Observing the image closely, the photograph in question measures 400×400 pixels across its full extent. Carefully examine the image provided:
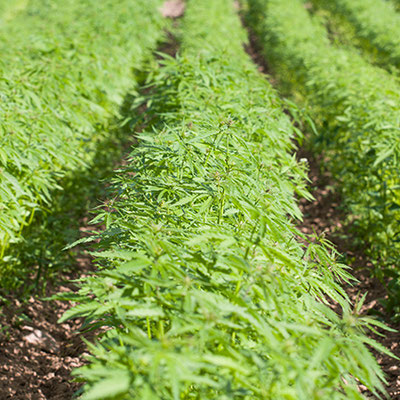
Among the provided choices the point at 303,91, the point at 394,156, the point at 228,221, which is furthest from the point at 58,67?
the point at 303,91

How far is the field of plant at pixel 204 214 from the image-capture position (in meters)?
1.17

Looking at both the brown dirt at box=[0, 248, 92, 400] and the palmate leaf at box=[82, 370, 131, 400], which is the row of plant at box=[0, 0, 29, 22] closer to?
the brown dirt at box=[0, 248, 92, 400]

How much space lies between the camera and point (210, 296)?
4.29 ft

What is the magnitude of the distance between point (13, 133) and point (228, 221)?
70.4 inches

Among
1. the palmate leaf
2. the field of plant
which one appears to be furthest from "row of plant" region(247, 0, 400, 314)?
the palmate leaf

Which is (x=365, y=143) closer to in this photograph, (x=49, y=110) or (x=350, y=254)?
(x=350, y=254)

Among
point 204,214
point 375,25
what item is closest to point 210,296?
point 204,214

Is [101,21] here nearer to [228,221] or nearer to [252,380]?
[228,221]

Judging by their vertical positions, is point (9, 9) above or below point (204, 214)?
below

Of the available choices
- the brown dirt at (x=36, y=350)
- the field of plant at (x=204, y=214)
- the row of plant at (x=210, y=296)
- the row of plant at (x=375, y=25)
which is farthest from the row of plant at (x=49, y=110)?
the row of plant at (x=375, y=25)

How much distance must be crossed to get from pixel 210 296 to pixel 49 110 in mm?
2716

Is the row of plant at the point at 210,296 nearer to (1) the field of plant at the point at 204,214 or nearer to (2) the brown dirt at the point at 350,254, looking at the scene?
(1) the field of plant at the point at 204,214

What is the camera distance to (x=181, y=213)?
179 centimetres

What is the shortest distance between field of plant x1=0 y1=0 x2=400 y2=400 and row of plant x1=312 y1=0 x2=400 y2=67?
0.81 m
